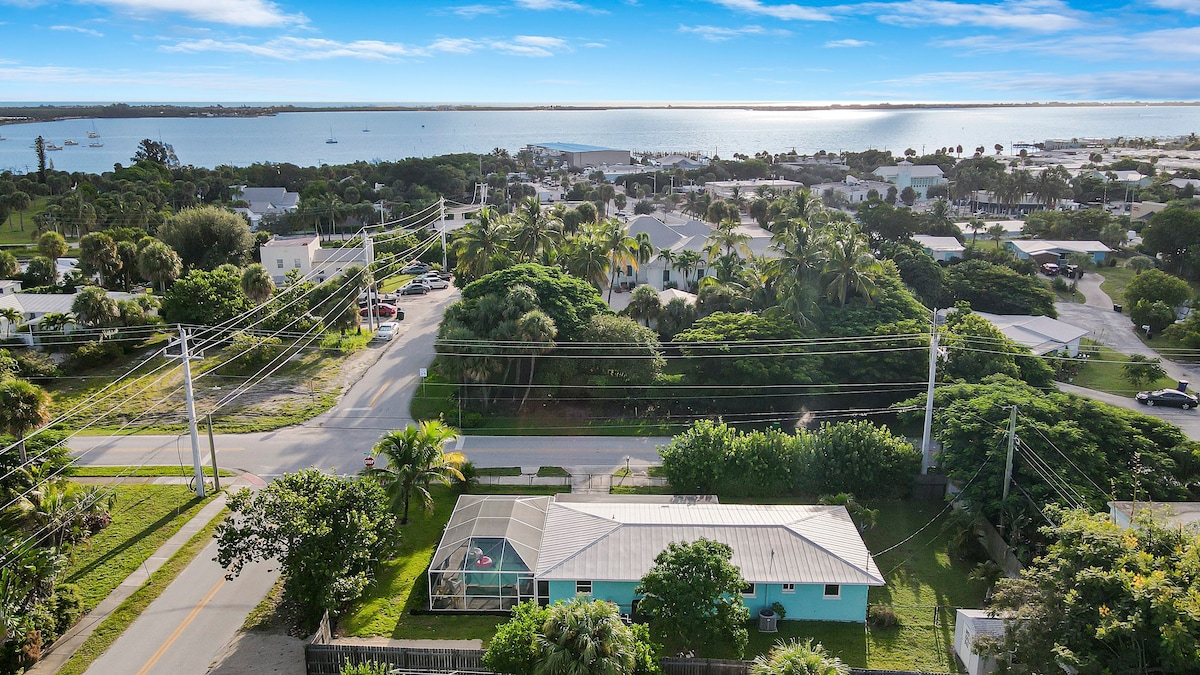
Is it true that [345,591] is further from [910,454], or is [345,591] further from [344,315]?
[344,315]

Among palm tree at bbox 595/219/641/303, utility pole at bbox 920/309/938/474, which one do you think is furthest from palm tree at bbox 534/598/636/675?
palm tree at bbox 595/219/641/303

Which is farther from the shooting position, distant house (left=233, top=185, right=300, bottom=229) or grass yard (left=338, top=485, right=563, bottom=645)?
distant house (left=233, top=185, right=300, bottom=229)

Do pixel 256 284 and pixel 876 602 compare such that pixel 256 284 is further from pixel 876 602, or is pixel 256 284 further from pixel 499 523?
pixel 876 602

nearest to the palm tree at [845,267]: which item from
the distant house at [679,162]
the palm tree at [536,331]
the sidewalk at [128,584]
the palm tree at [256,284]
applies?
the palm tree at [536,331]

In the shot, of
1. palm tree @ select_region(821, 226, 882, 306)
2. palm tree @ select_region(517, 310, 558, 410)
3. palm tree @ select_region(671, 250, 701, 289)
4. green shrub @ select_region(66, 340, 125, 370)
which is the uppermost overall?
palm tree @ select_region(821, 226, 882, 306)

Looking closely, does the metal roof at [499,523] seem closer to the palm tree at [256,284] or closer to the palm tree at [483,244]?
the palm tree at [483,244]

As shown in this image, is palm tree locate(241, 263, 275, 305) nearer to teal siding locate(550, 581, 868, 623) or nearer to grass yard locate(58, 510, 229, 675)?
grass yard locate(58, 510, 229, 675)
